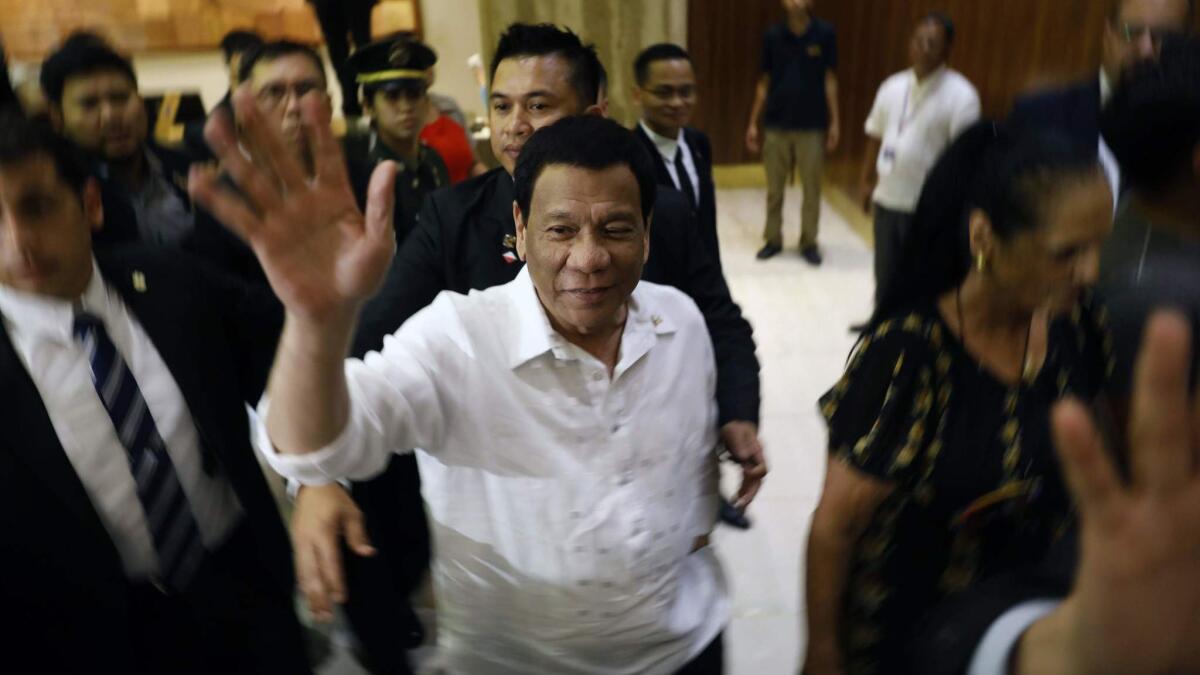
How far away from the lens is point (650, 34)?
4859 mm

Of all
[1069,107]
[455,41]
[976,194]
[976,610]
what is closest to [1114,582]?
[976,610]

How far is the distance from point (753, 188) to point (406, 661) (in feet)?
20.1

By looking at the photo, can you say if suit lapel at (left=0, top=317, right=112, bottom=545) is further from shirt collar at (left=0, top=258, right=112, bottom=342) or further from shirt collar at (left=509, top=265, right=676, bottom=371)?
shirt collar at (left=509, top=265, right=676, bottom=371)

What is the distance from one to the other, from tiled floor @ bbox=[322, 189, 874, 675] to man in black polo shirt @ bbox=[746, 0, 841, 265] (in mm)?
342

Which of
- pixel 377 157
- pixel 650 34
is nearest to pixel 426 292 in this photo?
pixel 377 157

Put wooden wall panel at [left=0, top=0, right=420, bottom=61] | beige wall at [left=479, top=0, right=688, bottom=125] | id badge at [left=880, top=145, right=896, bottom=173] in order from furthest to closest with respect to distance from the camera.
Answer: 1. wooden wall panel at [left=0, top=0, right=420, bottom=61]
2. beige wall at [left=479, top=0, right=688, bottom=125]
3. id badge at [left=880, top=145, right=896, bottom=173]

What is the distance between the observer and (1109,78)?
7.38 feet

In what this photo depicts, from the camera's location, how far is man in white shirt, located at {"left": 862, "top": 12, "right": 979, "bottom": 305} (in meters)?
3.71

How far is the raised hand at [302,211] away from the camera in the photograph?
844 mm

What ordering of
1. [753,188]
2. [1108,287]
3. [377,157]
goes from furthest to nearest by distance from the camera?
[753,188]
[377,157]
[1108,287]

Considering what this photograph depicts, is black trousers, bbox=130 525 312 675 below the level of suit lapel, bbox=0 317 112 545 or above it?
below

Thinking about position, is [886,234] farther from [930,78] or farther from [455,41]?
[455,41]

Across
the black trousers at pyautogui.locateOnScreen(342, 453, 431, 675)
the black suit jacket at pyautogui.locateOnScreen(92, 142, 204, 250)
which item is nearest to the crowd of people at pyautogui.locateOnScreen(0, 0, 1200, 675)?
the black trousers at pyautogui.locateOnScreen(342, 453, 431, 675)

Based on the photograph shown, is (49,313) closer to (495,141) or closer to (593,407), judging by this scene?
(593,407)
